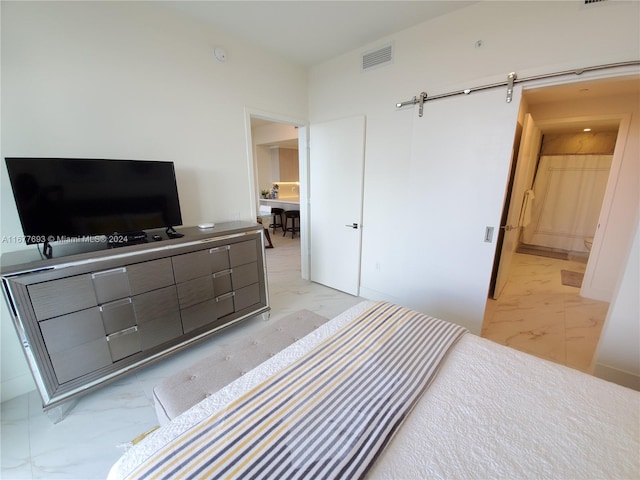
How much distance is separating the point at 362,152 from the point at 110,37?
7.63 ft

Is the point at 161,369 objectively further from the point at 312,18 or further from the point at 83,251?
the point at 312,18

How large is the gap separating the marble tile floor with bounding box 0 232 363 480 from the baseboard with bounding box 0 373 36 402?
46 millimetres

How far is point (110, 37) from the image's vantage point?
187 centimetres

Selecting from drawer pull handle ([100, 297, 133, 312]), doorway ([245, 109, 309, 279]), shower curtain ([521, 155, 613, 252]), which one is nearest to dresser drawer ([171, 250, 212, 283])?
drawer pull handle ([100, 297, 133, 312])

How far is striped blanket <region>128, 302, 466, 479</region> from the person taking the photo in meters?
0.72

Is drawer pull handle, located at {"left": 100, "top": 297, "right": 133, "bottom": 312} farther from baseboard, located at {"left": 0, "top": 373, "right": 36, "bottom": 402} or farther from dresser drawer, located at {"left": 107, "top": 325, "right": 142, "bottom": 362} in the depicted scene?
baseboard, located at {"left": 0, "top": 373, "right": 36, "bottom": 402}

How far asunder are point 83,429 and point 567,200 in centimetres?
742

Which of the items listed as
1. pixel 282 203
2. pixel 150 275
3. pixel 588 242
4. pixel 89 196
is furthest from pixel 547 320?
pixel 282 203

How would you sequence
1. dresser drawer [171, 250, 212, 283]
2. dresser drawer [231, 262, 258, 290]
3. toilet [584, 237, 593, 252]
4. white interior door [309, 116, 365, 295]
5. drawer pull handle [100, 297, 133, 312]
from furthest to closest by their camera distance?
toilet [584, 237, 593, 252] < white interior door [309, 116, 365, 295] < dresser drawer [231, 262, 258, 290] < dresser drawer [171, 250, 212, 283] < drawer pull handle [100, 297, 133, 312]

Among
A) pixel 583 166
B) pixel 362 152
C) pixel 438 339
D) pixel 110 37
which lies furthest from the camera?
pixel 583 166

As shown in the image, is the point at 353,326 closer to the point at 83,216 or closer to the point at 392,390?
the point at 392,390

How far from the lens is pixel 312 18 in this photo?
2.21 metres

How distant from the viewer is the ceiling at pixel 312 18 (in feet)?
6.69

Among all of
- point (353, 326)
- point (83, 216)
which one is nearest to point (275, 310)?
point (353, 326)
